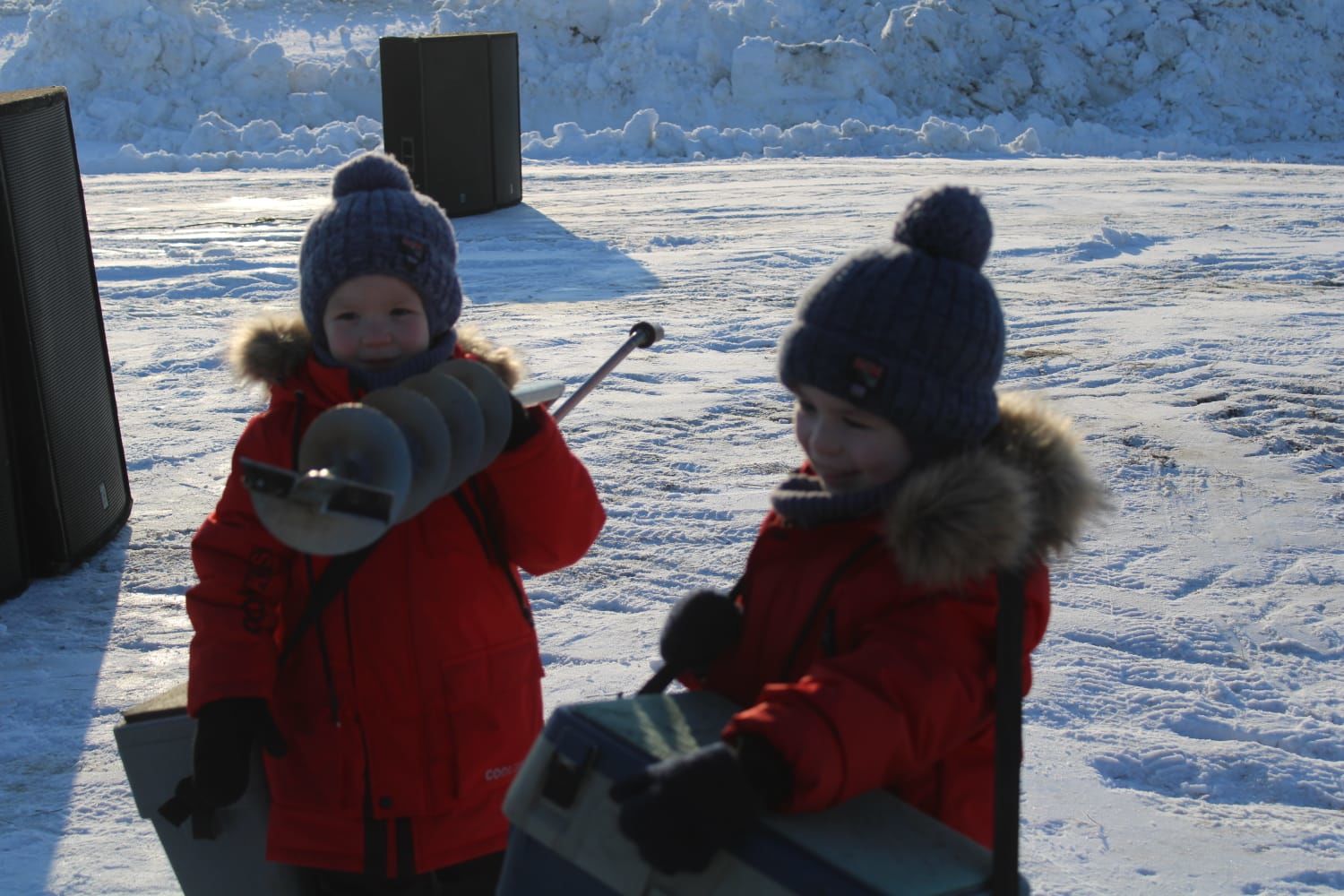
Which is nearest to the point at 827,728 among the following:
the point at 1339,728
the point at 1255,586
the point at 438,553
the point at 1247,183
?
the point at 438,553

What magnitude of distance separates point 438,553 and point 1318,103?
55.3ft

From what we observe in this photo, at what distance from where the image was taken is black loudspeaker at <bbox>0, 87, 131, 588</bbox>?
3600 mm

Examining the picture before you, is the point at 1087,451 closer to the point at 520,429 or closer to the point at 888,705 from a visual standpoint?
the point at 520,429

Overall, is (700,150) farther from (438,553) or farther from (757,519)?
(438,553)

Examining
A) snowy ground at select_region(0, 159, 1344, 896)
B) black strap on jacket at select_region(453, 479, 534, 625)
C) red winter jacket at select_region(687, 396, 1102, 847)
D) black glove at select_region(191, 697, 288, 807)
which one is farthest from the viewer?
snowy ground at select_region(0, 159, 1344, 896)

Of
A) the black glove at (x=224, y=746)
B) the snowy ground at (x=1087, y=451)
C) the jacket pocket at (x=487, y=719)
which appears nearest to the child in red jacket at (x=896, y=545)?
the jacket pocket at (x=487, y=719)

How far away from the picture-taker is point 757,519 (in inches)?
167

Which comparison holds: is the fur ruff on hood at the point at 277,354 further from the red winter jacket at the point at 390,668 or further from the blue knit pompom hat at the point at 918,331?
the blue knit pompom hat at the point at 918,331

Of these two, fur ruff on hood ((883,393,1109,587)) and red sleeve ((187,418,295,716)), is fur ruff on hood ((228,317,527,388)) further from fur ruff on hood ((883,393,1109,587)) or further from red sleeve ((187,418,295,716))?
fur ruff on hood ((883,393,1109,587))

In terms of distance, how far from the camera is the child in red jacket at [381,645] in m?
1.84

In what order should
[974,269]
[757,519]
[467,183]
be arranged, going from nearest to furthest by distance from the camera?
[974,269], [757,519], [467,183]

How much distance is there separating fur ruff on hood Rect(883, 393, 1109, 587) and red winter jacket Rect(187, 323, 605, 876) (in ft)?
1.91

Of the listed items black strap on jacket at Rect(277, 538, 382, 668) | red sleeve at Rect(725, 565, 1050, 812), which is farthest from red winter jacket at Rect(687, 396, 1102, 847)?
black strap on jacket at Rect(277, 538, 382, 668)

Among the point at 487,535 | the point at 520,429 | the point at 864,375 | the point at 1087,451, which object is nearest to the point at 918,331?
the point at 864,375
